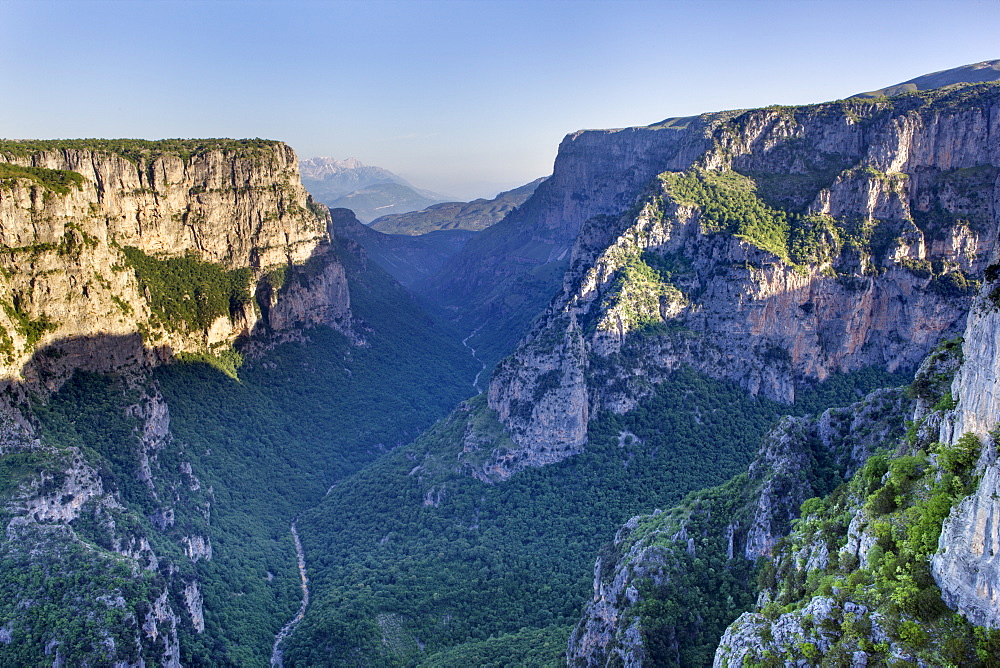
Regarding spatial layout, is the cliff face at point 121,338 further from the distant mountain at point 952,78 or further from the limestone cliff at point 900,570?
the distant mountain at point 952,78

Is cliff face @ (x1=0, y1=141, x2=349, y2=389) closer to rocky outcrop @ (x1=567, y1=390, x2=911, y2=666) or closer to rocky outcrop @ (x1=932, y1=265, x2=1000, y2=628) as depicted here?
rocky outcrop @ (x1=567, y1=390, x2=911, y2=666)

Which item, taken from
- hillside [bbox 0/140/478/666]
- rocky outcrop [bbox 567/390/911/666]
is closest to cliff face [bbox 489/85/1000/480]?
hillside [bbox 0/140/478/666]

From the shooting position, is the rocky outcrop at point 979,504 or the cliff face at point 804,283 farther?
the cliff face at point 804,283

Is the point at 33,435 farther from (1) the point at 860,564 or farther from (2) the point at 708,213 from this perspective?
(2) the point at 708,213

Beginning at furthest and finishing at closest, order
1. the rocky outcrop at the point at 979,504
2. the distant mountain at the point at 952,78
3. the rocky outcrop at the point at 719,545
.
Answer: the distant mountain at the point at 952,78, the rocky outcrop at the point at 719,545, the rocky outcrop at the point at 979,504

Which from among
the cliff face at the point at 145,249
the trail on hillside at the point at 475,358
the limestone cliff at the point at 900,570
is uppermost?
the cliff face at the point at 145,249

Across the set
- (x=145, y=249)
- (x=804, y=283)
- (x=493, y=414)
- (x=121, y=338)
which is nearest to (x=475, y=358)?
(x=493, y=414)

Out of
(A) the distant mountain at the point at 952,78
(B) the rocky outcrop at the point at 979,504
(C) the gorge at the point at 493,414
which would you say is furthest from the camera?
(A) the distant mountain at the point at 952,78

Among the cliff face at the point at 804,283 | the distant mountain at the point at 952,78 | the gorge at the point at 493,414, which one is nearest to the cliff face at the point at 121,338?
the gorge at the point at 493,414

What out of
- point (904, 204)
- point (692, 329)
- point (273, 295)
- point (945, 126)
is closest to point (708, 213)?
→ point (692, 329)
